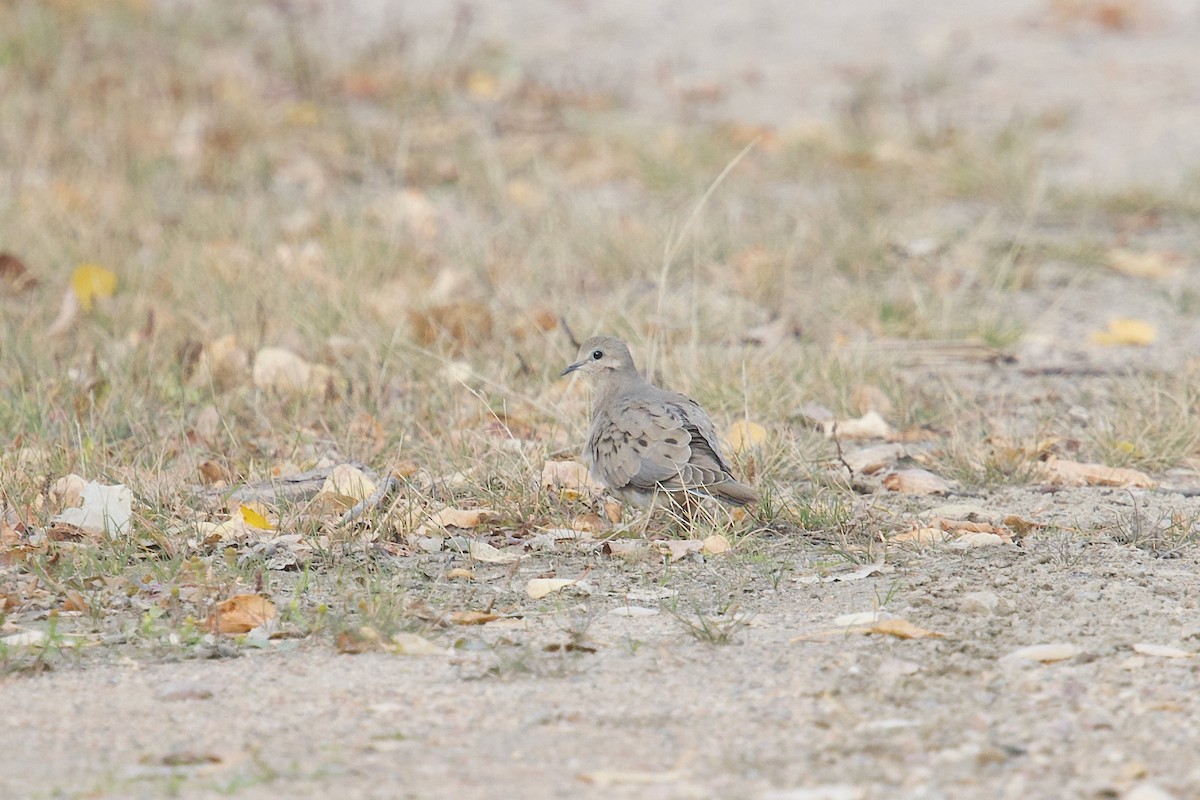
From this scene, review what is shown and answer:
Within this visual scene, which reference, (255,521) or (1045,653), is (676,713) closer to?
(1045,653)

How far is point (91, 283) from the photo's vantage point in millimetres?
6340

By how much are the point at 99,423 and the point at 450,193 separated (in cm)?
383

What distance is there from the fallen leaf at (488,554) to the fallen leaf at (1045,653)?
4.24 feet

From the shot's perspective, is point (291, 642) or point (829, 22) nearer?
point (291, 642)

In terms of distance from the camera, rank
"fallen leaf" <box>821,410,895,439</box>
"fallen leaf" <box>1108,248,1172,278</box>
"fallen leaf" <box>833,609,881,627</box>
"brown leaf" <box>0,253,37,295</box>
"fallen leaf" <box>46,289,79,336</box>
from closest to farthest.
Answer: "fallen leaf" <box>833,609,881,627</box>, "fallen leaf" <box>821,410,895,439</box>, "fallen leaf" <box>46,289,79,336</box>, "brown leaf" <box>0,253,37,295</box>, "fallen leaf" <box>1108,248,1172,278</box>

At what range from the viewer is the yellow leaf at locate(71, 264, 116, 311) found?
6250mm

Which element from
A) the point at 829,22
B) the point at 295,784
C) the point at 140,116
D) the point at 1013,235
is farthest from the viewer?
the point at 829,22

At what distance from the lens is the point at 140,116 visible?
890cm

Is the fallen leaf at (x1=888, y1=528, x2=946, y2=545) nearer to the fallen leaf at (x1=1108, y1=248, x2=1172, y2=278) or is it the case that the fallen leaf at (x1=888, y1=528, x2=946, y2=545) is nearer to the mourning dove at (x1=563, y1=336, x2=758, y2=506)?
the mourning dove at (x1=563, y1=336, x2=758, y2=506)

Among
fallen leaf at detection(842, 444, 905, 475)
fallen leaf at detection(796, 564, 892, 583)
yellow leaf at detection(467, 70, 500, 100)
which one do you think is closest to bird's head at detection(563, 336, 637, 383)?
fallen leaf at detection(842, 444, 905, 475)

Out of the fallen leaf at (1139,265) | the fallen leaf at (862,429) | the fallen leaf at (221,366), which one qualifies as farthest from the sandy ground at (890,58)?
the fallen leaf at (221,366)

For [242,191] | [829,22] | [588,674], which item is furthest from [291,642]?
[829,22]

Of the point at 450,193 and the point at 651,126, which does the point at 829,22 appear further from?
the point at 450,193

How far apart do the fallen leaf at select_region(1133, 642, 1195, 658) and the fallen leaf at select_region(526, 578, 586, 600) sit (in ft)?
4.13
